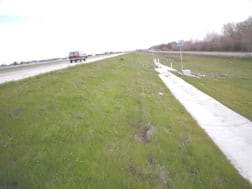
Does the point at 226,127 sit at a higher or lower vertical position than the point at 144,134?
lower

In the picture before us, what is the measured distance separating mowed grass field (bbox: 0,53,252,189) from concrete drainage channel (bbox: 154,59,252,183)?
319 mm

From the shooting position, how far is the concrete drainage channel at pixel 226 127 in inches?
250

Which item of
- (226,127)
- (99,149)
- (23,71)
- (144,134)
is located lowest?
(226,127)

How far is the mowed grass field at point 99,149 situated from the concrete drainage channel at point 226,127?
1.05 ft

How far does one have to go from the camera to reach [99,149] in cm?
579

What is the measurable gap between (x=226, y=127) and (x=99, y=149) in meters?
5.43

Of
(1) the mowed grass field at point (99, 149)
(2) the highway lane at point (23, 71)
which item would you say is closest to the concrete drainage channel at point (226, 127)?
(1) the mowed grass field at point (99, 149)

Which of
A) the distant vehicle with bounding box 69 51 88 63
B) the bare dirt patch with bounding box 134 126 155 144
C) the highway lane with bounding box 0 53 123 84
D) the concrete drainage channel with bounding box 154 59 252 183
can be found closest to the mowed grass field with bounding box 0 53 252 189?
the bare dirt patch with bounding box 134 126 155 144

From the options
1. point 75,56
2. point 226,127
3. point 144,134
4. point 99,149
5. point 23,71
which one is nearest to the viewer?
point 99,149

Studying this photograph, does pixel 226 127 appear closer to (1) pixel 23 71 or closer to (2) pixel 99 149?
(2) pixel 99 149

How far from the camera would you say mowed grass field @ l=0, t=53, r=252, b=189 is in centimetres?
466

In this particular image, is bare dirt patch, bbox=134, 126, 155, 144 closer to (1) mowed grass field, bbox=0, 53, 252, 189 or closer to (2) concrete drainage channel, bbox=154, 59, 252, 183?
(1) mowed grass field, bbox=0, 53, 252, 189

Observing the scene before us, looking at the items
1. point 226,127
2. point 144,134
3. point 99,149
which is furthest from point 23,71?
point 99,149

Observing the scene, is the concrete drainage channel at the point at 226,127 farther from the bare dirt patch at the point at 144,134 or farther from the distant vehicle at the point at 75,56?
the distant vehicle at the point at 75,56
